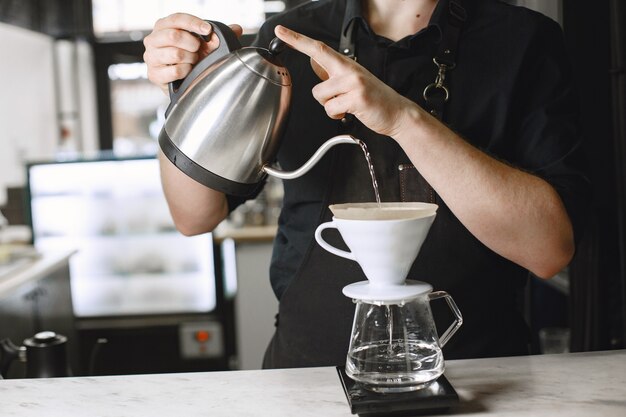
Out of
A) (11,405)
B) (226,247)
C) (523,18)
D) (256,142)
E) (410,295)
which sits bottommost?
(226,247)

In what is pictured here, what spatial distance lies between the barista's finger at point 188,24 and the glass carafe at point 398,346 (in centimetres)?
51

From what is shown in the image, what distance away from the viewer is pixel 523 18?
4.93 ft

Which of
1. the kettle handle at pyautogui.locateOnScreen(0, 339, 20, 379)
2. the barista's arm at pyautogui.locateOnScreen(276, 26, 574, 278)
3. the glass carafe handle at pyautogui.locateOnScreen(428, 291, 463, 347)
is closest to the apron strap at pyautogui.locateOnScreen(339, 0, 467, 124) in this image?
the barista's arm at pyautogui.locateOnScreen(276, 26, 574, 278)

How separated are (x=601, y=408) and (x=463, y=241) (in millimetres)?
466

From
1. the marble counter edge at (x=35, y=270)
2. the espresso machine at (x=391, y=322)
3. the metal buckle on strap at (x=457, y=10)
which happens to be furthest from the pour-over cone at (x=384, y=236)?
the marble counter edge at (x=35, y=270)

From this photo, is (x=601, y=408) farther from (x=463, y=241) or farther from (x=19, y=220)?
(x=19, y=220)

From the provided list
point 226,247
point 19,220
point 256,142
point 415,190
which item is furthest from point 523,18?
point 19,220

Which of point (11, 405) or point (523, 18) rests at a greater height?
point (523, 18)

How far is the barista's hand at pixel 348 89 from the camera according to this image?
1.09m

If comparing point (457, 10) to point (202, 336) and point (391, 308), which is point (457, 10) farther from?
point (202, 336)

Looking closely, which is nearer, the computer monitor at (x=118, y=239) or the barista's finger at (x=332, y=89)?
the barista's finger at (x=332, y=89)

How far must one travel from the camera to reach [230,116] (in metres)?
1.21

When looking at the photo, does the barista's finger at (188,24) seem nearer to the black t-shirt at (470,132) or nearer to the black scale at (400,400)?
the black t-shirt at (470,132)

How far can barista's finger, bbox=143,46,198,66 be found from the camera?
1.26 metres
